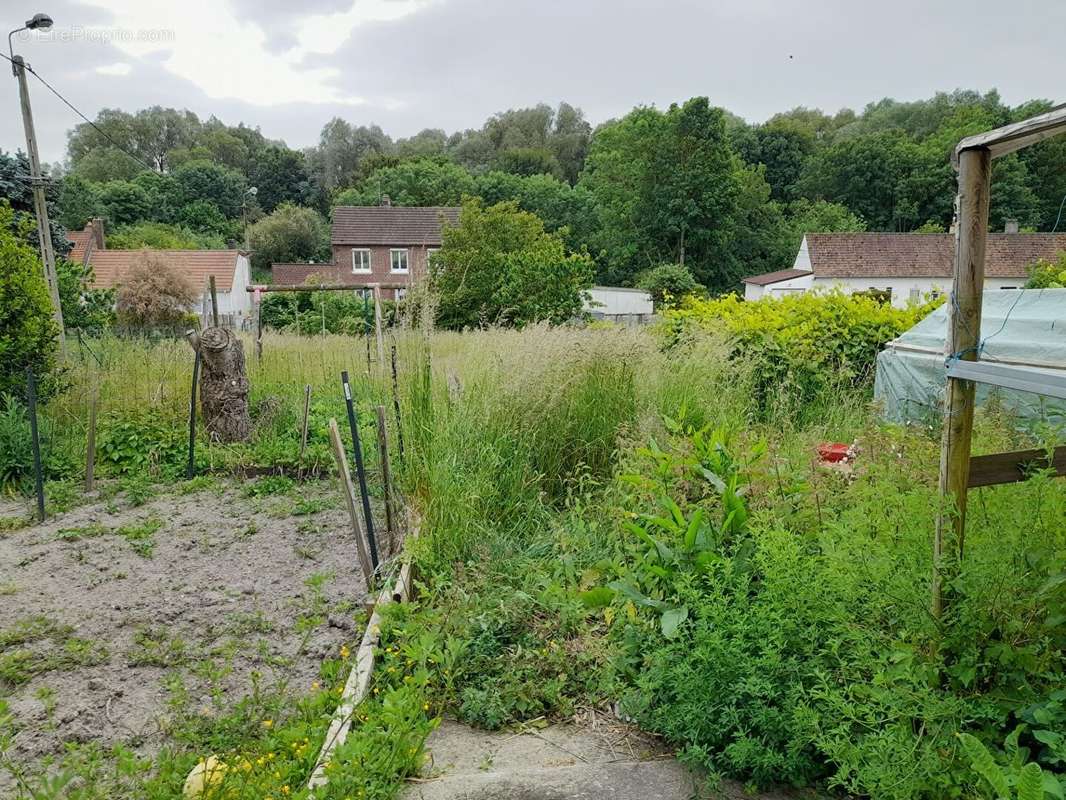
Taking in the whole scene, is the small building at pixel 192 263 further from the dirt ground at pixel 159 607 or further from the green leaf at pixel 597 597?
the green leaf at pixel 597 597

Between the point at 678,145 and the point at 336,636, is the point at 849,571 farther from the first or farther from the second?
the point at 678,145

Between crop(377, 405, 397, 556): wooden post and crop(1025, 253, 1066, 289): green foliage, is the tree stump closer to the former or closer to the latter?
crop(377, 405, 397, 556): wooden post

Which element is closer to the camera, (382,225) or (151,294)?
(151,294)

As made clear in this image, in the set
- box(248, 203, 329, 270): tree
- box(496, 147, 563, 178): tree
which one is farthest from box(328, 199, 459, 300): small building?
box(496, 147, 563, 178): tree

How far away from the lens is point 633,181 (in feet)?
129

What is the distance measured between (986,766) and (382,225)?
38793 mm

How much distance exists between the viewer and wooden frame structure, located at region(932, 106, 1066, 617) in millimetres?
1958

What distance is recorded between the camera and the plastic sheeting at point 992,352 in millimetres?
4211

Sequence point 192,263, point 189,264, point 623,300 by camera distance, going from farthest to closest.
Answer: point 192,263
point 189,264
point 623,300

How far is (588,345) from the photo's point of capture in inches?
207

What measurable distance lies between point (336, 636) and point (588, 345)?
2.92 m

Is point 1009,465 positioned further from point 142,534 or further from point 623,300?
point 623,300

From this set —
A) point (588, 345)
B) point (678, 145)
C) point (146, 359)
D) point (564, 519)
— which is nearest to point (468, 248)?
point (146, 359)

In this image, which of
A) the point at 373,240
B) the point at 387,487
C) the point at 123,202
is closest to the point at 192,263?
the point at 373,240
